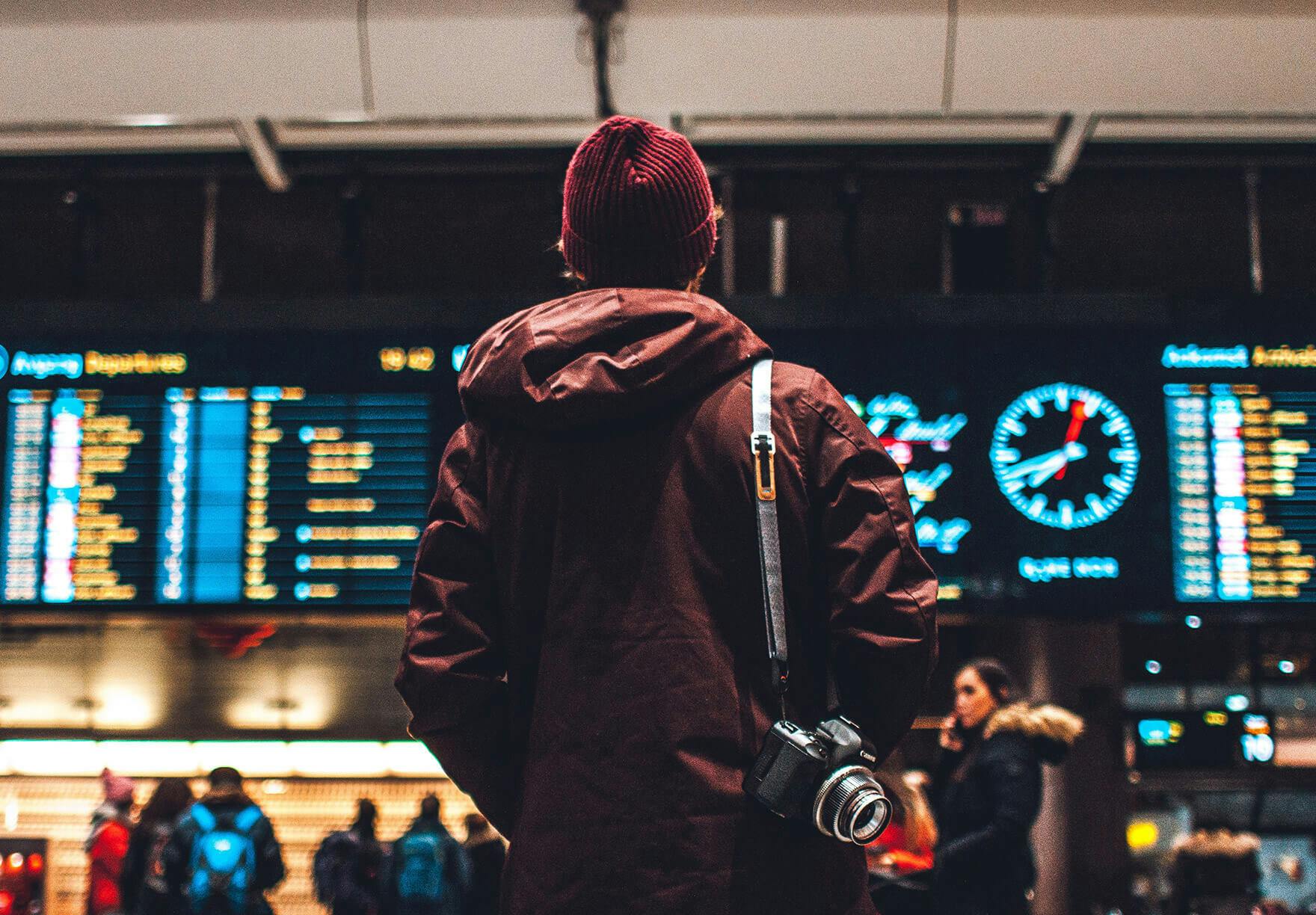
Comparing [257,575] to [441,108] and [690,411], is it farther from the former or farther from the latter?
[690,411]

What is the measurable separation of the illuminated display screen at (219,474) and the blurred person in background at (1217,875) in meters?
3.71

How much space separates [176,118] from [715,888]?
4022 mm

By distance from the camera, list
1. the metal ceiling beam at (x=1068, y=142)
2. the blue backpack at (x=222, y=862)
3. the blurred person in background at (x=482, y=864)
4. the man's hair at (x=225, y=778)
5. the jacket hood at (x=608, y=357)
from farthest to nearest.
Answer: the blurred person in background at (x=482, y=864) → the man's hair at (x=225, y=778) → the blue backpack at (x=222, y=862) → the metal ceiling beam at (x=1068, y=142) → the jacket hood at (x=608, y=357)

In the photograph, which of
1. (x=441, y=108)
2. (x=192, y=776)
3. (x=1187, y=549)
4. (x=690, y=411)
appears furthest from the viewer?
(x=192, y=776)

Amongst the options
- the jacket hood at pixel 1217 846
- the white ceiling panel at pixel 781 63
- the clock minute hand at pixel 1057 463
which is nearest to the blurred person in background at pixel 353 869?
the jacket hood at pixel 1217 846

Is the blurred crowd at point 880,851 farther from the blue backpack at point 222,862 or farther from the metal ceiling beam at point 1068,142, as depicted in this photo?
the metal ceiling beam at point 1068,142

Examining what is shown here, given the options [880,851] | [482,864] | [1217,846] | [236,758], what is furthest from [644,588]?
[236,758]

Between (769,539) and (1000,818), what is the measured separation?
2.62 m

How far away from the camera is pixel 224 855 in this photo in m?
5.31

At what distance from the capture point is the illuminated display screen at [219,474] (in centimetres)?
421

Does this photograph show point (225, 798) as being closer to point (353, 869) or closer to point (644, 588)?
point (353, 869)

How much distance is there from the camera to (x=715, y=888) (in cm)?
126

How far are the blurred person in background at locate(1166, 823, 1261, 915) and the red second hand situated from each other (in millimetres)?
2264

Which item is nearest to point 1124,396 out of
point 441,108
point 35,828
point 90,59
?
point 441,108
